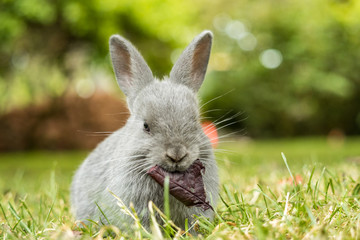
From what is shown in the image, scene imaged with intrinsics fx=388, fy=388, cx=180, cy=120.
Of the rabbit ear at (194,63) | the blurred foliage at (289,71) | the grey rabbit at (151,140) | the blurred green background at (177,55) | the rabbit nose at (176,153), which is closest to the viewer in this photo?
the rabbit nose at (176,153)

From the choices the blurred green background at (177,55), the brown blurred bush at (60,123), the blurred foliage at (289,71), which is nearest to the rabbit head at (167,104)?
the blurred green background at (177,55)

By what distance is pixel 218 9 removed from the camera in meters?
22.0

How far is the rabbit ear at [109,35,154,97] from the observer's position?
115 inches

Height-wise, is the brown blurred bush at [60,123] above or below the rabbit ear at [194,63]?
below

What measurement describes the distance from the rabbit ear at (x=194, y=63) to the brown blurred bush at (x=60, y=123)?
974cm

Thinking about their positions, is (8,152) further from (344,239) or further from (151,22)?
(344,239)

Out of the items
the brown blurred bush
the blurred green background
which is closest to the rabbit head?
the blurred green background

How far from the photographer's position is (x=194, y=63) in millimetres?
3029

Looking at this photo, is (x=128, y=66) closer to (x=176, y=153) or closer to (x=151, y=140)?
(x=151, y=140)

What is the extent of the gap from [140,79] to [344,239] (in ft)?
5.82

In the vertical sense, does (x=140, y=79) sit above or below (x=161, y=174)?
above

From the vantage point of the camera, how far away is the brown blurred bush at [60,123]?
42.0 feet

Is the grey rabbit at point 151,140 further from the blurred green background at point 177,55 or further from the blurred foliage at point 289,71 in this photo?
the blurred foliage at point 289,71

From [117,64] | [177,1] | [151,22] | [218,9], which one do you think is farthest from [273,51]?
[117,64]
